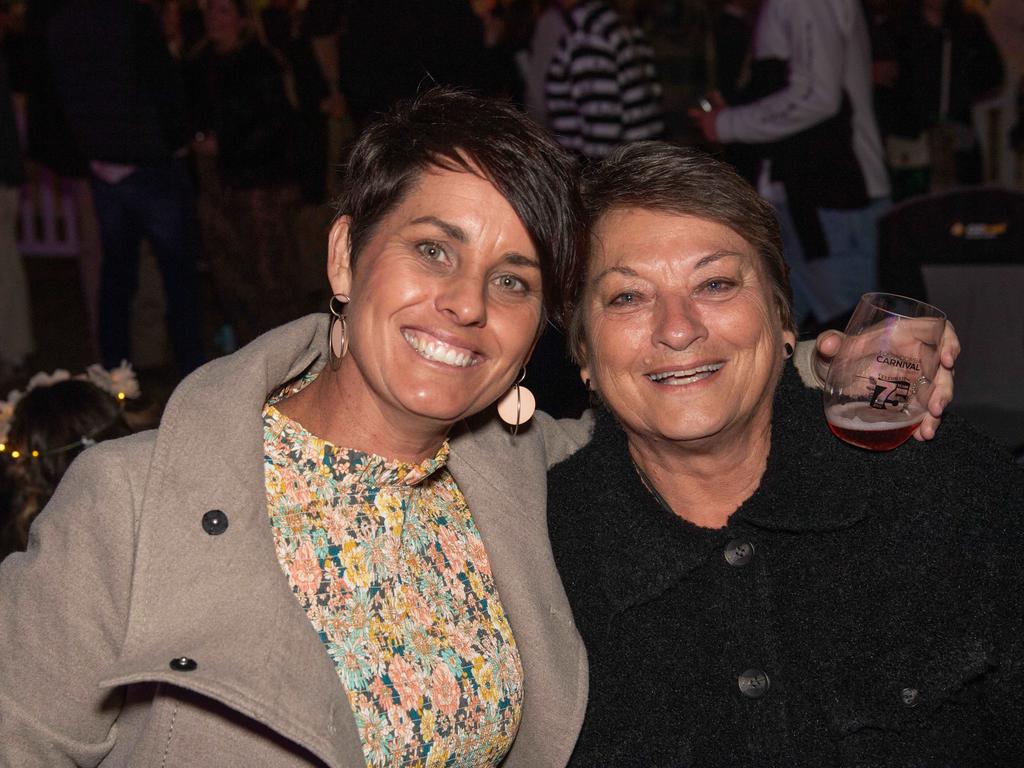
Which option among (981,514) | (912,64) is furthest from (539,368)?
(912,64)

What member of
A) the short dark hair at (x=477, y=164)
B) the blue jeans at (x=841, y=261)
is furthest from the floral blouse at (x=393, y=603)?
the blue jeans at (x=841, y=261)

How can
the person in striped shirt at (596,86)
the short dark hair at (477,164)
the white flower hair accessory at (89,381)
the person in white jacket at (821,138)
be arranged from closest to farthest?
1. the short dark hair at (477,164)
2. the white flower hair accessory at (89,381)
3. the person in white jacket at (821,138)
4. the person in striped shirt at (596,86)

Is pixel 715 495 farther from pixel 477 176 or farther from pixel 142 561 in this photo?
pixel 142 561

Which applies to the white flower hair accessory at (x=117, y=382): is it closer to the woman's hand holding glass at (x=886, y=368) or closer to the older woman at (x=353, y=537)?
the older woman at (x=353, y=537)

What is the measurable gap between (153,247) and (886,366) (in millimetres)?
4661

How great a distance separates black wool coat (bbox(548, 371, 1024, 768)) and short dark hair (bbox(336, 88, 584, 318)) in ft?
1.94

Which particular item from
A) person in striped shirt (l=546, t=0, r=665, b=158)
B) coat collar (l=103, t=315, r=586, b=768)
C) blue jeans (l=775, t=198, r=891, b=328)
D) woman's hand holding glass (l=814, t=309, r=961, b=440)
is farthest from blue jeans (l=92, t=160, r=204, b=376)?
woman's hand holding glass (l=814, t=309, r=961, b=440)

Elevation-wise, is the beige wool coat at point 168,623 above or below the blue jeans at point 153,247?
above

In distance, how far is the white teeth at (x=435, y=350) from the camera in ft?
6.44

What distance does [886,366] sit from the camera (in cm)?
202

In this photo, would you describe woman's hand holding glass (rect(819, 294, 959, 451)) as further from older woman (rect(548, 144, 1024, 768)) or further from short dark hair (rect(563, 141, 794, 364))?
short dark hair (rect(563, 141, 794, 364))

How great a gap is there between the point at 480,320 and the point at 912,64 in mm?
6444

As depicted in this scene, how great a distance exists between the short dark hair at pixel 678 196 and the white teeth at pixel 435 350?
0.95 feet

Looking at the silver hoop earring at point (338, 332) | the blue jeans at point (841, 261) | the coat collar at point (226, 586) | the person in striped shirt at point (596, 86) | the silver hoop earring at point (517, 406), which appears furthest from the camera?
the person in striped shirt at point (596, 86)
